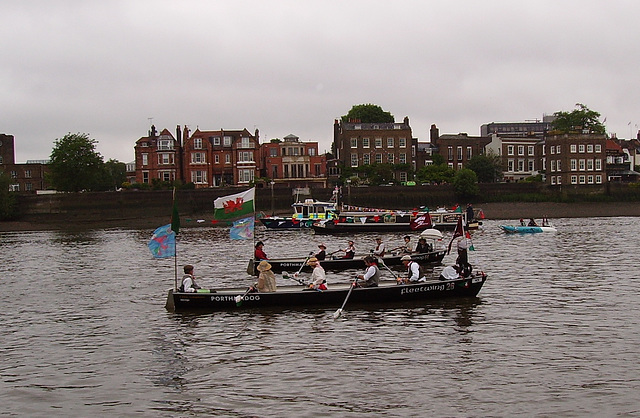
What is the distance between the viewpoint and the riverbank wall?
89625 mm

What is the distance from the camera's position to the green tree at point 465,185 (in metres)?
98.3

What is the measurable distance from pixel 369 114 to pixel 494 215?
173ft

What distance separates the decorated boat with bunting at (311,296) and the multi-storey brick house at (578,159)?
86842 mm

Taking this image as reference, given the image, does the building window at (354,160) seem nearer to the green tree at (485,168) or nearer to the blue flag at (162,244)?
the green tree at (485,168)

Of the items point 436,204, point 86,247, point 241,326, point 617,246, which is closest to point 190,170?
point 436,204

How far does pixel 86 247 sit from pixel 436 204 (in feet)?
177

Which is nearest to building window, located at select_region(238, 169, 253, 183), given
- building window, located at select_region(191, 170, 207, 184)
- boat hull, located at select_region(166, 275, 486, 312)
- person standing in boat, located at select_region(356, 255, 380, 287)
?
building window, located at select_region(191, 170, 207, 184)

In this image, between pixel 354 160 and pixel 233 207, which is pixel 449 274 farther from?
pixel 354 160

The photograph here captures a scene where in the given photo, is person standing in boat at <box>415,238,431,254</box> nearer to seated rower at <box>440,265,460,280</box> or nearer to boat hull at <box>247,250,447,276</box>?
boat hull at <box>247,250,447,276</box>

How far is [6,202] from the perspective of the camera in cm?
8825

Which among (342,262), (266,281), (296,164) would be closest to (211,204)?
(296,164)

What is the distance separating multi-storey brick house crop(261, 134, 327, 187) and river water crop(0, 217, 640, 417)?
74.8 m

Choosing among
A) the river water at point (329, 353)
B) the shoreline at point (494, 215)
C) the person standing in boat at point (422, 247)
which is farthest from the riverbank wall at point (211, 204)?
the river water at point (329, 353)

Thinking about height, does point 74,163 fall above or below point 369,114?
below
